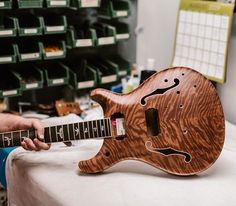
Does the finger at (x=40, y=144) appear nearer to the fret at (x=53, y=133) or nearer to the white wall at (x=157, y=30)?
the fret at (x=53, y=133)

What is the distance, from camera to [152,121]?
37.4 inches

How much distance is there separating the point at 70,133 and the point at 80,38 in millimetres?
808

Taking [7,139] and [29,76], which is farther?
[29,76]

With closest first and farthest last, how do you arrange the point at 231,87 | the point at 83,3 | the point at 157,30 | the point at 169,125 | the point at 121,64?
the point at 169,125 → the point at 231,87 → the point at 83,3 → the point at 157,30 → the point at 121,64

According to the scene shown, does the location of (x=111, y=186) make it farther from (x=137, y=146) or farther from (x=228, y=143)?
(x=228, y=143)

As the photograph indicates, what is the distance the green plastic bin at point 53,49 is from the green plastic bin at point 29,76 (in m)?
0.09

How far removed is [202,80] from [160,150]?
22 cm

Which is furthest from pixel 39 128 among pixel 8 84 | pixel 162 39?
pixel 162 39

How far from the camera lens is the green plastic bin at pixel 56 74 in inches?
63.9

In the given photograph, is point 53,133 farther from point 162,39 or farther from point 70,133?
point 162,39

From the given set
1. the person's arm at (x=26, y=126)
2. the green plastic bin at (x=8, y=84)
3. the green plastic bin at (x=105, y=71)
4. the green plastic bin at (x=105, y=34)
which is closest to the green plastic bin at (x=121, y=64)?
the green plastic bin at (x=105, y=71)

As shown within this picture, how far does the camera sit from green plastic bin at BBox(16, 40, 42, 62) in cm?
153

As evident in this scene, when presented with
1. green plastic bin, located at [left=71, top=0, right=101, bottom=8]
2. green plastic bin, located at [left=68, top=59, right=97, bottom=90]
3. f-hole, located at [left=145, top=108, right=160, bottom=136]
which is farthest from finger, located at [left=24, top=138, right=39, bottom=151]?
green plastic bin, located at [left=71, top=0, right=101, bottom=8]

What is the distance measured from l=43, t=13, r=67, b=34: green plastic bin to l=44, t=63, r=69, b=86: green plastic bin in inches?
7.4
